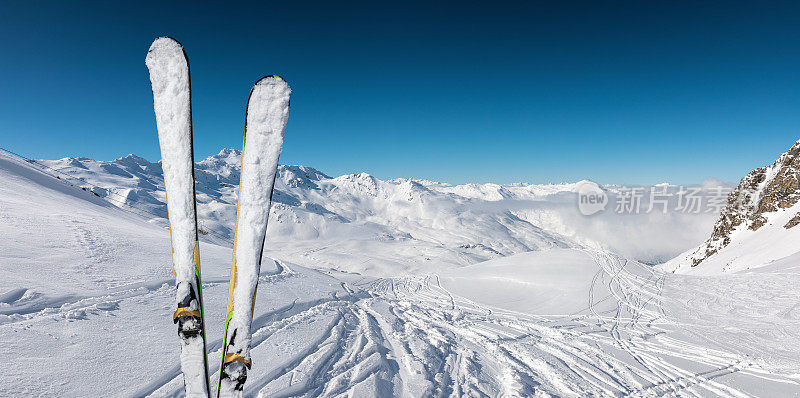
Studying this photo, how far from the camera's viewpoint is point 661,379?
622cm

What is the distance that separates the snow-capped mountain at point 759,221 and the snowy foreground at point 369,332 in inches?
799

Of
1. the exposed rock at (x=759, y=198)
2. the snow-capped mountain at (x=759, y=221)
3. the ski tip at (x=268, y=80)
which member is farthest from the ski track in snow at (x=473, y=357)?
the exposed rock at (x=759, y=198)

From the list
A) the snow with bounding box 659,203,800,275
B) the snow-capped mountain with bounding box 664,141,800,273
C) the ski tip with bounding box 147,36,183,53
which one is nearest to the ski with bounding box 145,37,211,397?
the ski tip with bounding box 147,36,183,53

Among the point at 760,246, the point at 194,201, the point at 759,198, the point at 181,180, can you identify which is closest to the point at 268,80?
the point at 181,180

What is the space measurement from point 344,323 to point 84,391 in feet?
17.3

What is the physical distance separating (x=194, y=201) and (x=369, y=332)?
6061 millimetres

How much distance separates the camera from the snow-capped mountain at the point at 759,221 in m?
28.0

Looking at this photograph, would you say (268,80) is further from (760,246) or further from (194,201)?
(760,246)

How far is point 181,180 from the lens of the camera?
9.13 ft

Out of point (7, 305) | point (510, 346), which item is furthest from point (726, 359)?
point (7, 305)

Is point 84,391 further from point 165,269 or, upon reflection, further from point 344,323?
point 165,269

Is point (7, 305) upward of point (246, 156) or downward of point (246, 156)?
downward

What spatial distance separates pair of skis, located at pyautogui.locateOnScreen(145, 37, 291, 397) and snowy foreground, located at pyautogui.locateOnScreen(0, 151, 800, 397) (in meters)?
2.01

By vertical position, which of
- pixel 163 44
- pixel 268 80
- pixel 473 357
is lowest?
pixel 473 357
